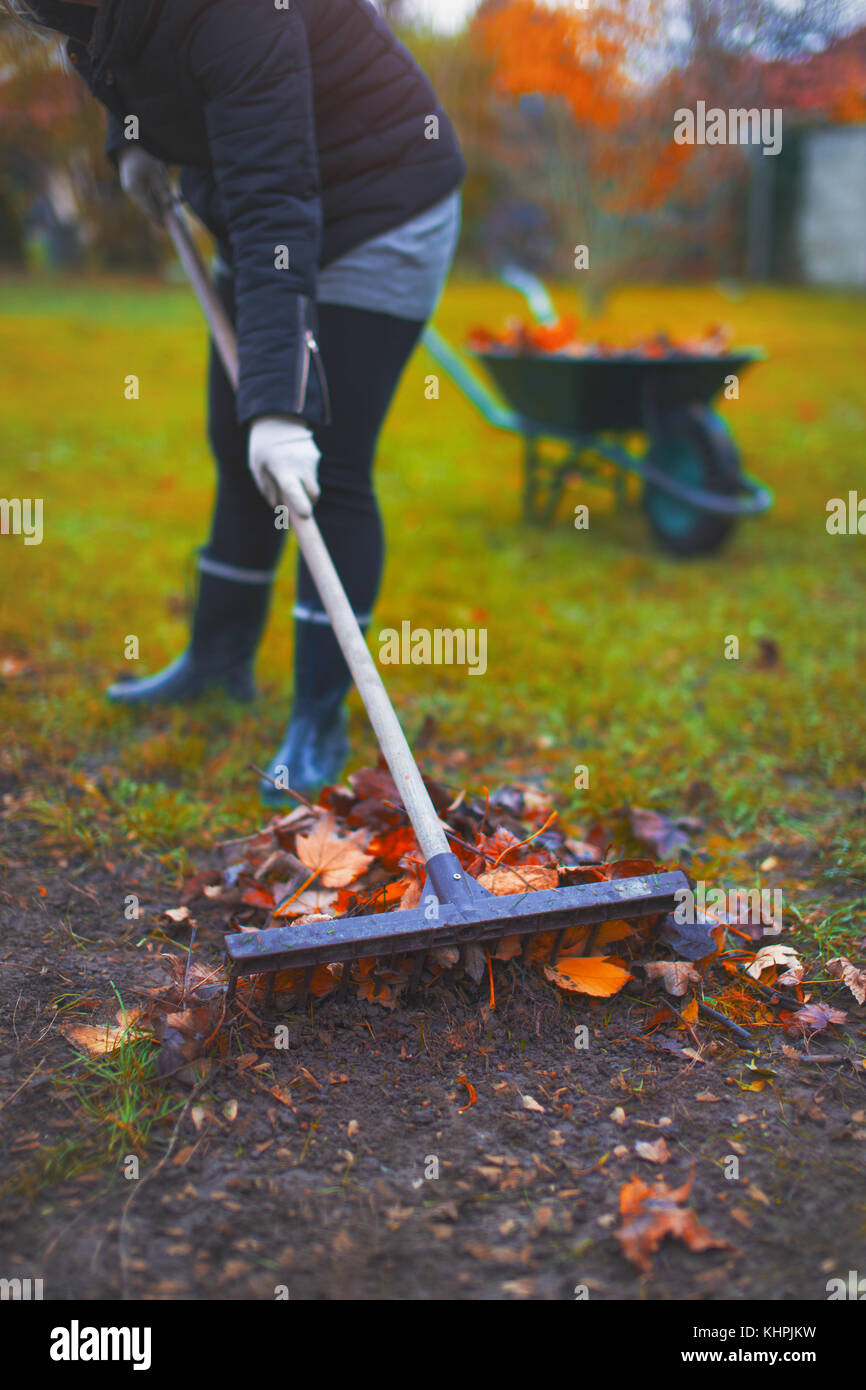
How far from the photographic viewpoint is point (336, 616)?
1.82 metres

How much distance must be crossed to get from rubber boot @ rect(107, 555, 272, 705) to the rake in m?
0.76

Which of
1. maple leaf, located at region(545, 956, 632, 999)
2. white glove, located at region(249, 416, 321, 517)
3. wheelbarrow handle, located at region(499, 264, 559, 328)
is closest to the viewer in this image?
maple leaf, located at region(545, 956, 632, 999)

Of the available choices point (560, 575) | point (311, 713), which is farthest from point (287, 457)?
point (560, 575)

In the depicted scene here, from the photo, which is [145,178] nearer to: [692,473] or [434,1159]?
[434,1159]

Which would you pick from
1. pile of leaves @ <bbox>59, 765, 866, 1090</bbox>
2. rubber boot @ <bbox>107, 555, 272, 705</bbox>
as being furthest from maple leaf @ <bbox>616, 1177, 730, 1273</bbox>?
rubber boot @ <bbox>107, 555, 272, 705</bbox>

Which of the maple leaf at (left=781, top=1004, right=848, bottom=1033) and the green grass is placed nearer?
the maple leaf at (left=781, top=1004, right=848, bottom=1033)

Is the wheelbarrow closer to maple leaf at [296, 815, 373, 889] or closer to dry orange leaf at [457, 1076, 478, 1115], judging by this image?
maple leaf at [296, 815, 373, 889]

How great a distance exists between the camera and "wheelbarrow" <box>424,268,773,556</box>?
152 inches

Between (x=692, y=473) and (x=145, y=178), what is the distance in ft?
7.61

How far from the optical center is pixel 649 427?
4082 mm

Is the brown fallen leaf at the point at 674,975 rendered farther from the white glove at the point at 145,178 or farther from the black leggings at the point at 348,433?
the white glove at the point at 145,178

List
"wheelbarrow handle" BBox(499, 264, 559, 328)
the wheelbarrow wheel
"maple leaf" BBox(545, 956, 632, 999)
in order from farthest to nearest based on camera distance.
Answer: "wheelbarrow handle" BBox(499, 264, 559, 328)
the wheelbarrow wheel
"maple leaf" BBox(545, 956, 632, 999)
